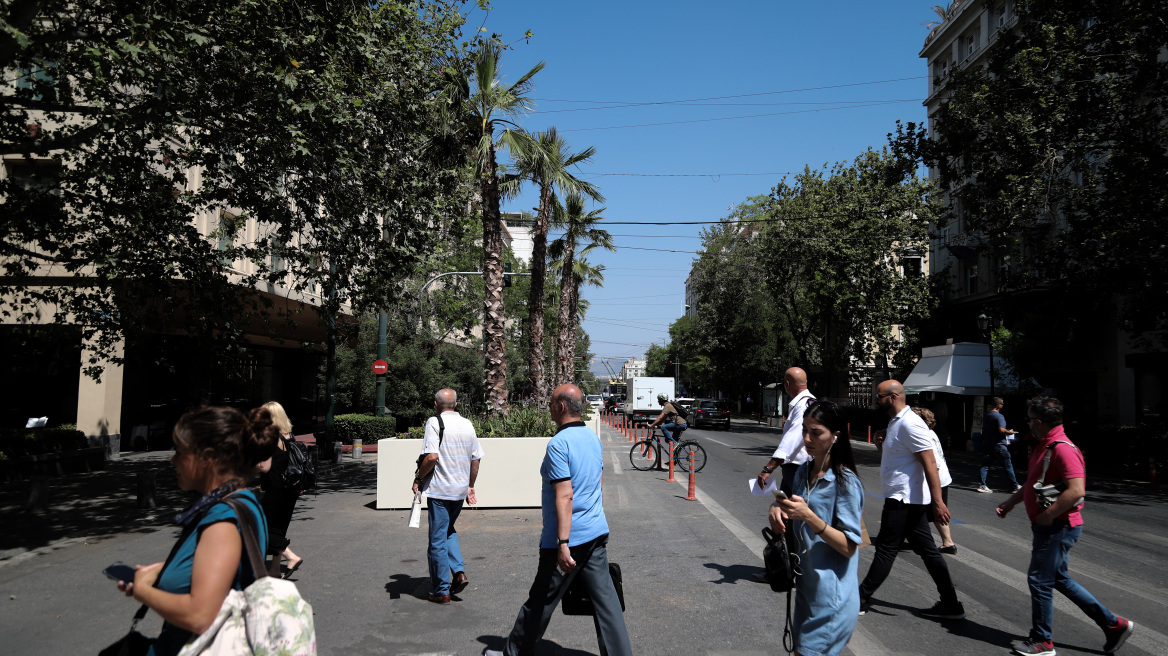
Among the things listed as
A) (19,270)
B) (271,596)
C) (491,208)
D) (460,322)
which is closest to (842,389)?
(460,322)

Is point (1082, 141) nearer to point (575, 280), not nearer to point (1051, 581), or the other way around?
point (1051, 581)

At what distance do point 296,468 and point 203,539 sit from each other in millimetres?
4694

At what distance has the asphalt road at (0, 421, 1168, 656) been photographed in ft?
16.9

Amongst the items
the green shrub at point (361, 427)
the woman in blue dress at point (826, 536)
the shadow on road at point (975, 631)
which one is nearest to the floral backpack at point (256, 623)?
the woman in blue dress at point (826, 536)

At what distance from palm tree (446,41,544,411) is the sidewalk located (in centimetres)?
423

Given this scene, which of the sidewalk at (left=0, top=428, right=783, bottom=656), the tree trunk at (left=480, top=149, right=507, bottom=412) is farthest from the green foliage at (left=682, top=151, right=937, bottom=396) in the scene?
the sidewalk at (left=0, top=428, right=783, bottom=656)

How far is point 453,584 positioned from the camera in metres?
6.21

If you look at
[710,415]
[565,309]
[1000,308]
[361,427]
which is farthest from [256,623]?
[710,415]

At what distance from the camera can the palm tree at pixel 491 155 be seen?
50.4 feet

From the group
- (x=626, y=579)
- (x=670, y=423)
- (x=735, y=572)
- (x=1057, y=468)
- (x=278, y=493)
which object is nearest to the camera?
(x=1057, y=468)

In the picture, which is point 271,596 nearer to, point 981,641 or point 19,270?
point 981,641

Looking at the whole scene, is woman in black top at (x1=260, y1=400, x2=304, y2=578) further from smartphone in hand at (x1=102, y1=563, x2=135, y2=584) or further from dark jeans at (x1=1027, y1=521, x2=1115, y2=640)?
dark jeans at (x1=1027, y1=521, x2=1115, y2=640)

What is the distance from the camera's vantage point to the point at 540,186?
69.6ft

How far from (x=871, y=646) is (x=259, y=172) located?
10030mm
